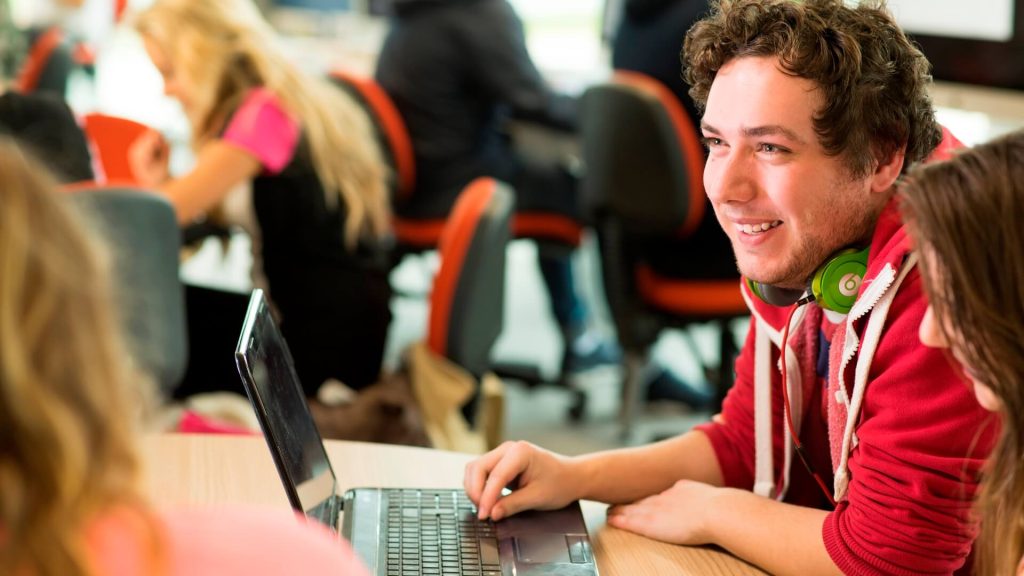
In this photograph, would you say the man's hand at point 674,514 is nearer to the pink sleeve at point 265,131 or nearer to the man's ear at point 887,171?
the man's ear at point 887,171

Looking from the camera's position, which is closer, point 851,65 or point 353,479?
point 851,65

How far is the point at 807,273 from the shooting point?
126 centimetres

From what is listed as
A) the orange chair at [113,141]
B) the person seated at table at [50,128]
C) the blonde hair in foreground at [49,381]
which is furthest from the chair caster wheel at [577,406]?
the blonde hair in foreground at [49,381]

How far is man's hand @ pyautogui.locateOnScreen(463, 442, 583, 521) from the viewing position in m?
1.24

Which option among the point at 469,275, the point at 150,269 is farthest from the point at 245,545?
the point at 469,275

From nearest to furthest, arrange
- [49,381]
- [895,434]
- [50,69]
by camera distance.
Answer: [49,381], [895,434], [50,69]

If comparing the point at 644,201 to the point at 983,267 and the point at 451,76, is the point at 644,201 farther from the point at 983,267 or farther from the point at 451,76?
the point at 983,267

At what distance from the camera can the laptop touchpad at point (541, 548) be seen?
1.16 m

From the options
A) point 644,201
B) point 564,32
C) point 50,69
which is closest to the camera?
point 644,201

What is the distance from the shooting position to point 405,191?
350 cm

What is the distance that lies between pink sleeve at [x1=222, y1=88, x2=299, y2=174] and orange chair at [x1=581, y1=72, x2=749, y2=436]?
2.53 ft

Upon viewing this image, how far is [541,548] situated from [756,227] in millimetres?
394

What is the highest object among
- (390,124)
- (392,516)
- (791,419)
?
(791,419)

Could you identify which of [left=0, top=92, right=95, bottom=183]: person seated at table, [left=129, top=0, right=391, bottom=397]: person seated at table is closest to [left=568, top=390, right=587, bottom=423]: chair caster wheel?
[left=129, top=0, right=391, bottom=397]: person seated at table
